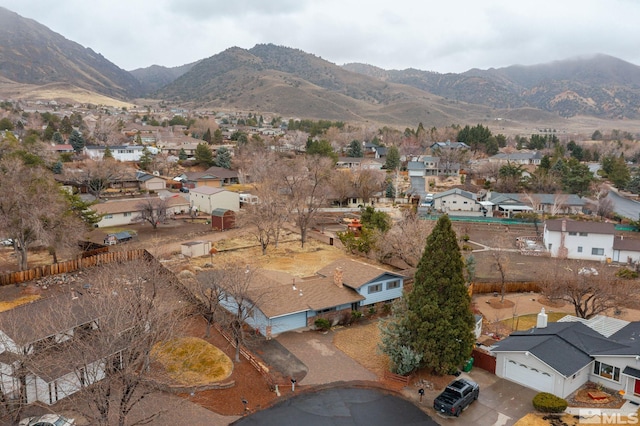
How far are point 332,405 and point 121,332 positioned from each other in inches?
385

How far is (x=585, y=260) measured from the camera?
45188 millimetres

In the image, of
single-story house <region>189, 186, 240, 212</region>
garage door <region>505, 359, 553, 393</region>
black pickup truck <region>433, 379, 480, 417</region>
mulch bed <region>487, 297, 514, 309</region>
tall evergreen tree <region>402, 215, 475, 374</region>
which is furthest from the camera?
single-story house <region>189, 186, 240, 212</region>

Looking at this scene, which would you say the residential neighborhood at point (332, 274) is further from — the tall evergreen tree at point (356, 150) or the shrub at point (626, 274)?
the tall evergreen tree at point (356, 150)

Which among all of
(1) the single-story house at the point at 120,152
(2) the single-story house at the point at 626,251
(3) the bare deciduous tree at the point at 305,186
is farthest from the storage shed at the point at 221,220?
(1) the single-story house at the point at 120,152

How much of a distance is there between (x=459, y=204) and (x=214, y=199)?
1399 inches

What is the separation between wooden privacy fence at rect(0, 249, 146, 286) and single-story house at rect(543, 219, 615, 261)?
39.6 meters

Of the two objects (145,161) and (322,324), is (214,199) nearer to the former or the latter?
(145,161)

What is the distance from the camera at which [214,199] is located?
6156 cm

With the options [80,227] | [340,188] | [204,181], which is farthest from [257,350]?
[204,181]

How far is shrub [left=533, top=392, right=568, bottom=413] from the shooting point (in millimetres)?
19844

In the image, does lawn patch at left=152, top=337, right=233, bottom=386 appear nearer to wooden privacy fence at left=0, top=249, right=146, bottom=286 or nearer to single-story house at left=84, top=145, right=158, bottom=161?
wooden privacy fence at left=0, top=249, right=146, bottom=286

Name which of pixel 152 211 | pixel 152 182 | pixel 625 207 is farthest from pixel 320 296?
pixel 625 207

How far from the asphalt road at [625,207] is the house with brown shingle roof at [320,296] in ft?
164

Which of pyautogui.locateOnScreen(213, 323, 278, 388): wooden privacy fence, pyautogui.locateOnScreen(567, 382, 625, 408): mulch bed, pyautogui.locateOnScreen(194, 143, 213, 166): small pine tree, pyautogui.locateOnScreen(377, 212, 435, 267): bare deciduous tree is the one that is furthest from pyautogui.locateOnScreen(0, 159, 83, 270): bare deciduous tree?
pyautogui.locateOnScreen(194, 143, 213, 166): small pine tree
